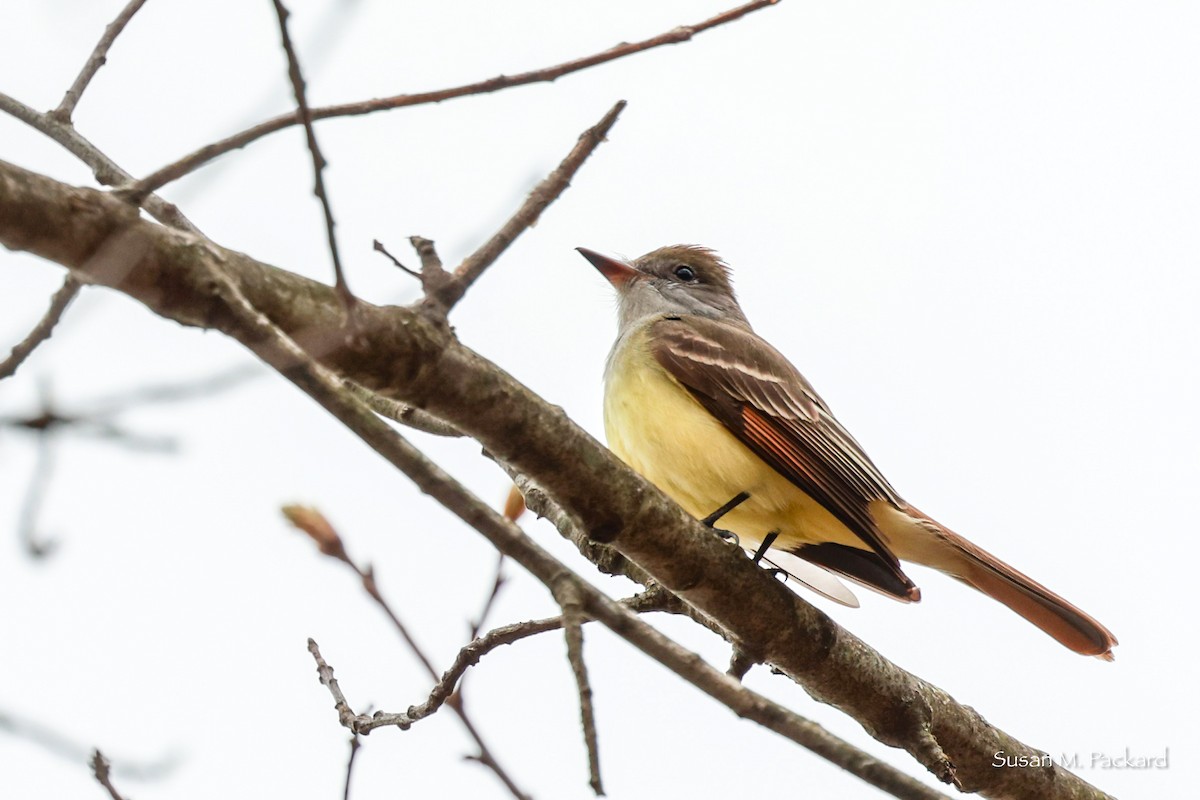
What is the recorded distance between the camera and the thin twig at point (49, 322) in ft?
11.2

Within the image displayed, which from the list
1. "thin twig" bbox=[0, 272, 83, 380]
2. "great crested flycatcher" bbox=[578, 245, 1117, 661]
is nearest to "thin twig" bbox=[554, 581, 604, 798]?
"thin twig" bbox=[0, 272, 83, 380]

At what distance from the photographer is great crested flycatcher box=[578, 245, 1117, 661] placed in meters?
5.91

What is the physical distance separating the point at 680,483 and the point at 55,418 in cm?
374

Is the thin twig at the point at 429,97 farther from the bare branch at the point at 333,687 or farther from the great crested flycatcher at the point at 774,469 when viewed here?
the great crested flycatcher at the point at 774,469

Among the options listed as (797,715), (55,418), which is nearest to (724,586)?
(797,715)

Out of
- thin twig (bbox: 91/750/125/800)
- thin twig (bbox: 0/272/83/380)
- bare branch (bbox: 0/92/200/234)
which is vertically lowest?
thin twig (bbox: 91/750/125/800)

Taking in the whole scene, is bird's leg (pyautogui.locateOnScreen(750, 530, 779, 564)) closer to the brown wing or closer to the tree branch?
the brown wing

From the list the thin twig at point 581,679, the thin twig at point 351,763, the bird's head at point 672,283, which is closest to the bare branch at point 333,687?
the thin twig at point 351,763

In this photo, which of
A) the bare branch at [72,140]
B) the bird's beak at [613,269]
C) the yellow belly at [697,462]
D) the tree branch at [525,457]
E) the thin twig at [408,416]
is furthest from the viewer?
the bird's beak at [613,269]

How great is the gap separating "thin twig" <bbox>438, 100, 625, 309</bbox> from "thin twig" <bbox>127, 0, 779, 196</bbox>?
13.4 inches

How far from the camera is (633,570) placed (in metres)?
5.16

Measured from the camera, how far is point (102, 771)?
288 centimetres

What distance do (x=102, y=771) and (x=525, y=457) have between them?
52.5 inches

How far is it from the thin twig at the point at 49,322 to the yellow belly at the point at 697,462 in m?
2.72
